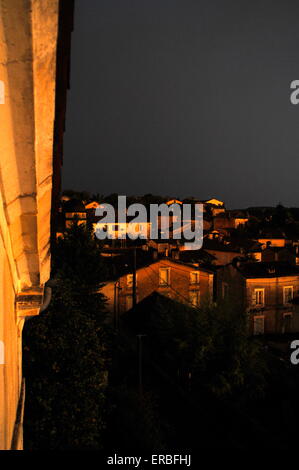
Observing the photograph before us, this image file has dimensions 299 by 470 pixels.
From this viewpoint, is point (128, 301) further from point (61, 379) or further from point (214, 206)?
point (214, 206)

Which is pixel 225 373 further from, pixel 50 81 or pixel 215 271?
pixel 50 81

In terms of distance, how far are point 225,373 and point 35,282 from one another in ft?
53.6

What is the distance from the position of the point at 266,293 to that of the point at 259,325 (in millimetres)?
2195

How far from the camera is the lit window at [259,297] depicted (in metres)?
27.0

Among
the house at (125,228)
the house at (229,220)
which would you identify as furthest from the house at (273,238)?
the house at (125,228)

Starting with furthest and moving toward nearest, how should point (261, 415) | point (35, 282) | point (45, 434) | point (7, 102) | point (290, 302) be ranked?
point (290, 302), point (261, 415), point (45, 434), point (35, 282), point (7, 102)

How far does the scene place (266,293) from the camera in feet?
89.2

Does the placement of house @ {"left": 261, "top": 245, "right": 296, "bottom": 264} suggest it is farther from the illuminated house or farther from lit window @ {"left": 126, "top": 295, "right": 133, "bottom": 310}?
the illuminated house

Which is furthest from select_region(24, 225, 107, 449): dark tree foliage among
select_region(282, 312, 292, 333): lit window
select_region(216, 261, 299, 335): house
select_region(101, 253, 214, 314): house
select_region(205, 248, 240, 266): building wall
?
select_region(205, 248, 240, 266): building wall

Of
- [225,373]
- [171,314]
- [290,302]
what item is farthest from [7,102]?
[290,302]

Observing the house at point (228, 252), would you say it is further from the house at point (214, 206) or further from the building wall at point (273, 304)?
the house at point (214, 206)

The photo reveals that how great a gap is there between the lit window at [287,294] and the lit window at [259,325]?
1.96 m

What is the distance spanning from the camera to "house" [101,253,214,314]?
94.0 ft

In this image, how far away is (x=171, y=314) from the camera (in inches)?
831
